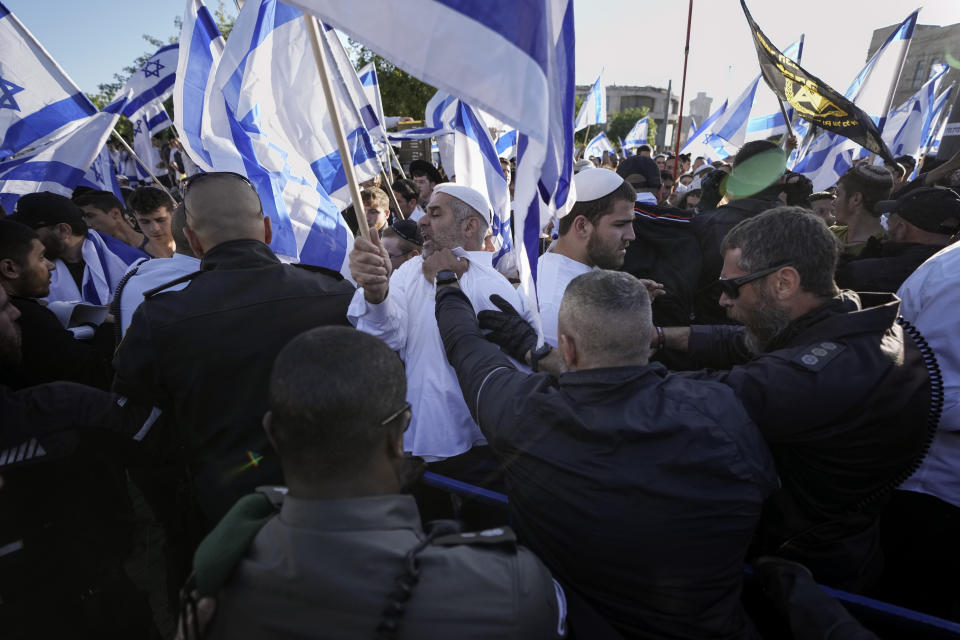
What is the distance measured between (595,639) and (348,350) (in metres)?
1.05

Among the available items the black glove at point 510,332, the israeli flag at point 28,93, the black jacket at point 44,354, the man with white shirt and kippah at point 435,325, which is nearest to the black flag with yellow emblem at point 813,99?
the man with white shirt and kippah at point 435,325

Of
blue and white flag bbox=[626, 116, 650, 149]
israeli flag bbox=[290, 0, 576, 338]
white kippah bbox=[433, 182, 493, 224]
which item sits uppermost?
israeli flag bbox=[290, 0, 576, 338]

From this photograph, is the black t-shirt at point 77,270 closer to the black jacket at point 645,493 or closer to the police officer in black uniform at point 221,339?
the police officer in black uniform at point 221,339

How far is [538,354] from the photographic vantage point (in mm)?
2219

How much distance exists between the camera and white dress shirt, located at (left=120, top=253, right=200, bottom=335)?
103 inches

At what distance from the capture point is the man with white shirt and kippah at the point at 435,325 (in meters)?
2.58

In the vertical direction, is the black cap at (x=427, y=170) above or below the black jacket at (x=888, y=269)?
above

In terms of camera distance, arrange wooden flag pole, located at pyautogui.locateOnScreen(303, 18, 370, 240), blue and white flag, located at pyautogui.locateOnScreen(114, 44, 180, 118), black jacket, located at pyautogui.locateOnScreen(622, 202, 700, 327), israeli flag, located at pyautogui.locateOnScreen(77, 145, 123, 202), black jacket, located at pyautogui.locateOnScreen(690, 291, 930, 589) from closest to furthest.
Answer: wooden flag pole, located at pyautogui.locateOnScreen(303, 18, 370, 240), black jacket, located at pyautogui.locateOnScreen(690, 291, 930, 589), black jacket, located at pyautogui.locateOnScreen(622, 202, 700, 327), israeli flag, located at pyautogui.locateOnScreen(77, 145, 123, 202), blue and white flag, located at pyautogui.locateOnScreen(114, 44, 180, 118)

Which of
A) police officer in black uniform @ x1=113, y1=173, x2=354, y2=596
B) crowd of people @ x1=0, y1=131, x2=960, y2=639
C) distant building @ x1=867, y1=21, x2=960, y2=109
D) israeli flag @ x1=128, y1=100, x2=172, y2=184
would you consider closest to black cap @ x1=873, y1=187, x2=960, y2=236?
crowd of people @ x1=0, y1=131, x2=960, y2=639

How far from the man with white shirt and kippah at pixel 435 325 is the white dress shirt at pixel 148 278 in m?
1.14

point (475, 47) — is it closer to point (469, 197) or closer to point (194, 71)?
point (469, 197)

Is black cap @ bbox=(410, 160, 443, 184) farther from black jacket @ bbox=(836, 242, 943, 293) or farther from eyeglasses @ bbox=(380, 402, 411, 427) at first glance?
eyeglasses @ bbox=(380, 402, 411, 427)

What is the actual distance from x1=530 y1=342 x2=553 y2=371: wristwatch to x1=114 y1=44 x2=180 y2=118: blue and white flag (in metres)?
6.43

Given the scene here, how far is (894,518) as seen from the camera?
248 cm
